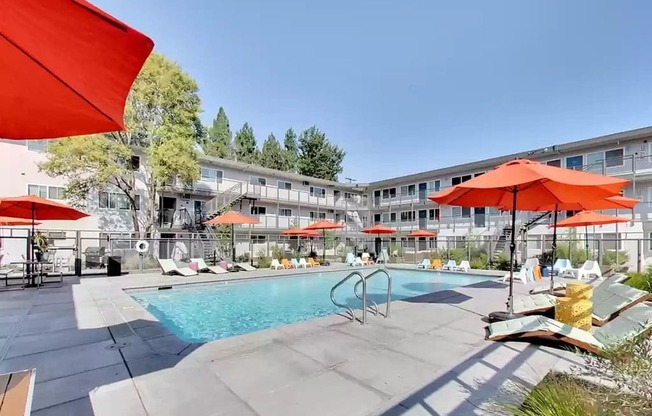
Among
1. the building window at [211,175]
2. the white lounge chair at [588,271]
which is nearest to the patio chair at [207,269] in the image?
the building window at [211,175]

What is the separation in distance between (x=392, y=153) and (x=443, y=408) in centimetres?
3151

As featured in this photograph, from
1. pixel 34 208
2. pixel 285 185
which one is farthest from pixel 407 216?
pixel 34 208

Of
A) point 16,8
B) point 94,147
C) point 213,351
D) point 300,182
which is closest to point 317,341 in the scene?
point 213,351

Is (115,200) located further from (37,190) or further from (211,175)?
(211,175)

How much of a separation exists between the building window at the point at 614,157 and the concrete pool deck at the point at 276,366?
64.8 feet

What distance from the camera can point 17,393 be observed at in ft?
6.18

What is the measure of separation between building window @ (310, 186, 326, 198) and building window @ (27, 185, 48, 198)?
1846 cm

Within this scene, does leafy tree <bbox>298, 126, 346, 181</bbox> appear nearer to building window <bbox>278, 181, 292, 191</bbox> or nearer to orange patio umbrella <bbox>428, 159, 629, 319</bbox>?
building window <bbox>278, 181, 292, 191</bbox>

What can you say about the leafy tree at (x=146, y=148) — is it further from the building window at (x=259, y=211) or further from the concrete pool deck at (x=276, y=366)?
the concrete pool deck at (x=276, y=366)

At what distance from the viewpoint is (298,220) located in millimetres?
27203

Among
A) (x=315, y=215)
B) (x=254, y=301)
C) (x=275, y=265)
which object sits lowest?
(x=254, y=301)

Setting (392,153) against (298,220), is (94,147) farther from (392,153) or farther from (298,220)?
(392,153)

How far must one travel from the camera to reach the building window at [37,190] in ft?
57.2

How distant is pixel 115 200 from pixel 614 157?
29.5 m
